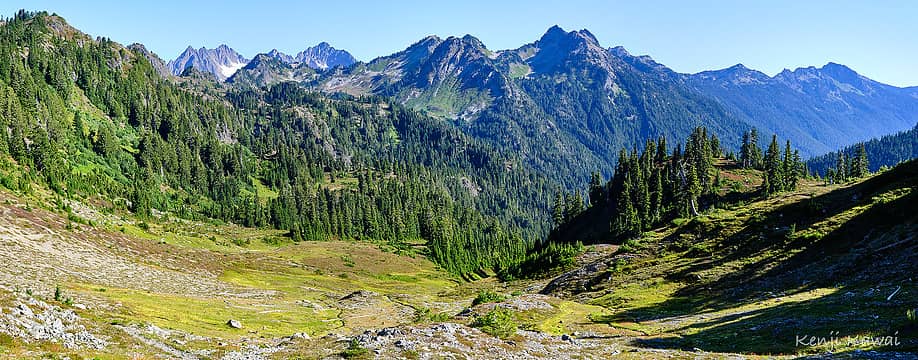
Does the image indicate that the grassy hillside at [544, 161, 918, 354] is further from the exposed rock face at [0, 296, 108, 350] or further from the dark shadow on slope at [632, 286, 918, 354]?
the exposed rock face at [0, 296, 108, 350]

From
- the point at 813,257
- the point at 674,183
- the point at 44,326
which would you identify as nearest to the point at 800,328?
the point at 813,257

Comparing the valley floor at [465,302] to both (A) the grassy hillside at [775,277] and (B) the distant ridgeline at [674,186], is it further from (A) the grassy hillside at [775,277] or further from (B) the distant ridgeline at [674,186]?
(B) the distant ridgeline at [674,186]

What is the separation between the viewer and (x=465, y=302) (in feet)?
354

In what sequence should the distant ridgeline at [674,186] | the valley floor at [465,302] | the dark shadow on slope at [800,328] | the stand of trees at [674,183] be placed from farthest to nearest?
the distant ridgeline at [674,186] → the stand of trees at [674,183] → the valley floor at [465,302] → the dark shadow on slope at [800,328]

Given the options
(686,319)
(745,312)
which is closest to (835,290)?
(745,312)

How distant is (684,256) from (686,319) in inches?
1594

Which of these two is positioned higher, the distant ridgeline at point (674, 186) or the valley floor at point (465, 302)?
the distant ridgeline at point (674, 186)

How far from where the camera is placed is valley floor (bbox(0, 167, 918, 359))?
111 feet

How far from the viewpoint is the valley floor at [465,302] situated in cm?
3378

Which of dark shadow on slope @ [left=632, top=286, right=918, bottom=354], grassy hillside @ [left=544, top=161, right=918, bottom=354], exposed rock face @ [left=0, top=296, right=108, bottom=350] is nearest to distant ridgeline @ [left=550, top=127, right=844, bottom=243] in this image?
grassy hillside @ [left=544, top=161, right=918, bottom=354]

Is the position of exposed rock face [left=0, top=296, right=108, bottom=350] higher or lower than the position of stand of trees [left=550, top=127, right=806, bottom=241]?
lower

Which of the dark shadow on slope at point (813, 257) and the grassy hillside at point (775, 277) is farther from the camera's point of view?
the dark shadow on slope at point (813, 257)

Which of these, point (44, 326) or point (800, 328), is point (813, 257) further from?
point (44, 326)

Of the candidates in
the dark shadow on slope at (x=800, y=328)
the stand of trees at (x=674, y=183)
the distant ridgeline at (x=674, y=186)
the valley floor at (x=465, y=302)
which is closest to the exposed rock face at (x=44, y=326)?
the valley floor at (x=465, y=302)
